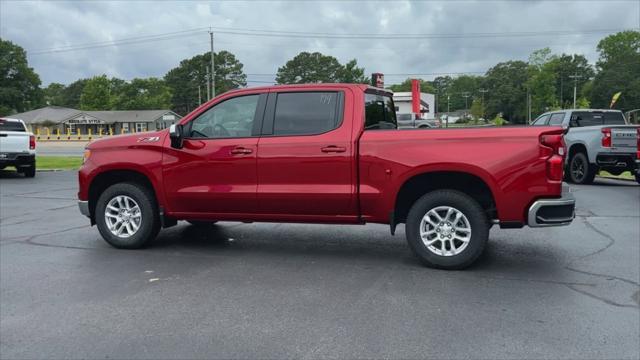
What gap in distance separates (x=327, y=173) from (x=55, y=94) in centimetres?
15578

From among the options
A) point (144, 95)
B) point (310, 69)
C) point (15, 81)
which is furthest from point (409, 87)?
point (15, 81)

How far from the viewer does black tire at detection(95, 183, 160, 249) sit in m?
6.76

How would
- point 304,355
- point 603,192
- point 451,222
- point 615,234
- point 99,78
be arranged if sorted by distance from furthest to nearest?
1. point 99,78
2. point 603,192
3. point 615,234
4. point 451,222
5. point 304,355

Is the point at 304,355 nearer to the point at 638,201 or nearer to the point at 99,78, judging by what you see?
the point at 638,201

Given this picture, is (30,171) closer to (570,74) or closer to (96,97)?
(96,97)

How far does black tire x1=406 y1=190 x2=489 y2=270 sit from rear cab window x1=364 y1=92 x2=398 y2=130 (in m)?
1.09

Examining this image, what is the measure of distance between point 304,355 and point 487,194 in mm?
3174

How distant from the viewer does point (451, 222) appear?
5.77 m

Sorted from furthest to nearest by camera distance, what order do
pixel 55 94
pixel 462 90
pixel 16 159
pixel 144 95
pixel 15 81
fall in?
1. pixel 462 90
2. pixel 55 94
3. pixel 144 95
4. pixel 15 81
5. pixel 16 159

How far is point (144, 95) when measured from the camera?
113m

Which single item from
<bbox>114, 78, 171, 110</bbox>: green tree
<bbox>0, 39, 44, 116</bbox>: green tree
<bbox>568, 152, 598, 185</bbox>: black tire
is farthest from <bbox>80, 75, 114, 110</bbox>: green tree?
<bbox>568, 152, 598, 185</bbox>: black tire

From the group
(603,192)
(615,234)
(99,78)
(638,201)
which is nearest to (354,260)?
(615,234)

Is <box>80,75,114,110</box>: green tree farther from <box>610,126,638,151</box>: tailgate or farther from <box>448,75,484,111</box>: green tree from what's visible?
<box>610,126,638,151</box>: tailgate

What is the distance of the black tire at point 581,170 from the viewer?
541 inches
